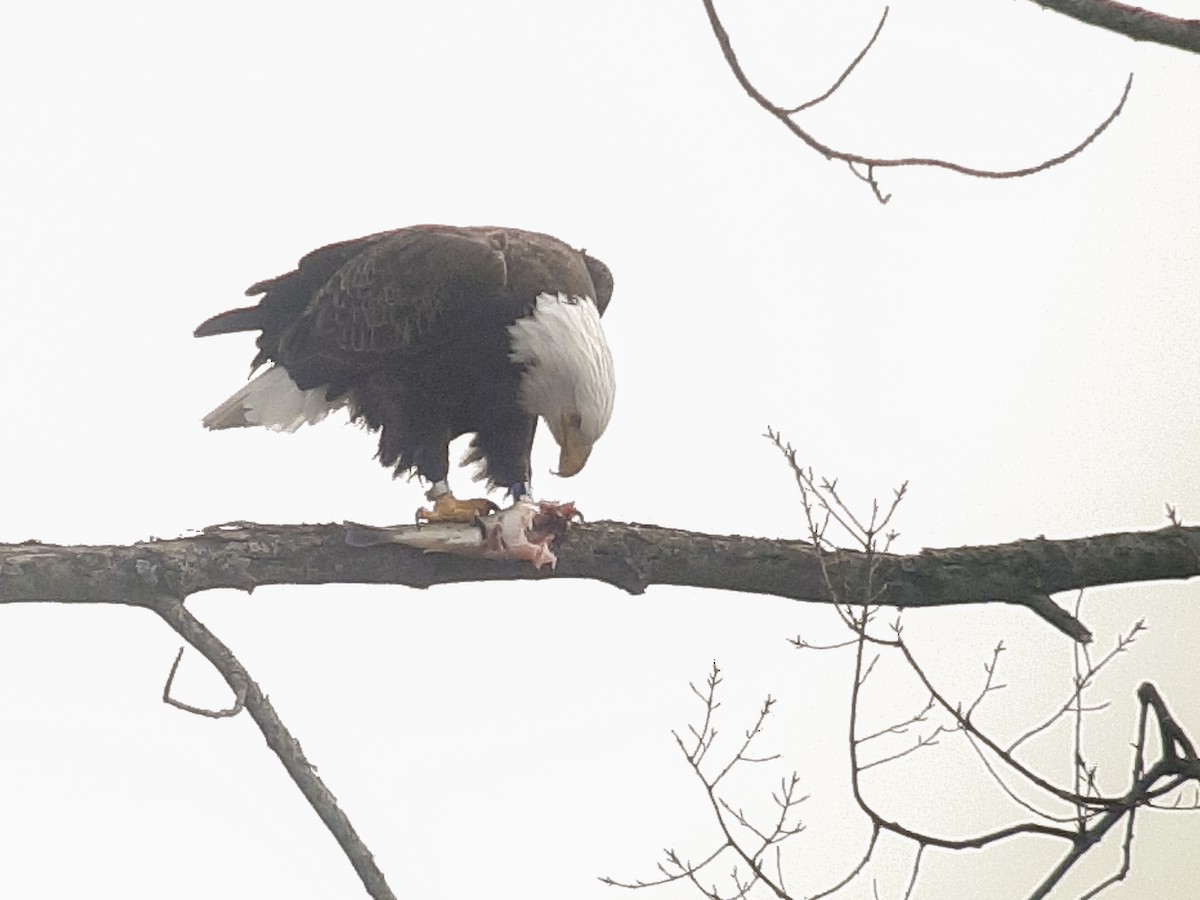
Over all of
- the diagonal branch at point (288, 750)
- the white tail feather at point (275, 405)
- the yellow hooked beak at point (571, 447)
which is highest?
the white tail feather at point (275, 405)

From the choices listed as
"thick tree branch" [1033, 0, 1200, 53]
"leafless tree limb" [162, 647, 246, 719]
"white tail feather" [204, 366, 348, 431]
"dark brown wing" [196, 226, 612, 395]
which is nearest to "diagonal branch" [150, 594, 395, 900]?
"leafless tree limb" [162, 647, 246, 719]

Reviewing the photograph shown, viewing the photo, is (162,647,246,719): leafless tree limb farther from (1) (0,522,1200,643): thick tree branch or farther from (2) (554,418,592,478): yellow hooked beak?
(2) (554,418,592,478): yellow hooked beak

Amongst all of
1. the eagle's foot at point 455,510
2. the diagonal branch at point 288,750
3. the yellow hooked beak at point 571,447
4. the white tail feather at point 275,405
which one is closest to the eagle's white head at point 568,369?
the yellow hooked beak at point 571,447

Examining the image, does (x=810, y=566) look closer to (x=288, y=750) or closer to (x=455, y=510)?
(x=455, y=510)

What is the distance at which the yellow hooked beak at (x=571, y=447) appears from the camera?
2.43 m

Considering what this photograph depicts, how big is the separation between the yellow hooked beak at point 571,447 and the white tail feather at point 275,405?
1.32ft

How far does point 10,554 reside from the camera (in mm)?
1886

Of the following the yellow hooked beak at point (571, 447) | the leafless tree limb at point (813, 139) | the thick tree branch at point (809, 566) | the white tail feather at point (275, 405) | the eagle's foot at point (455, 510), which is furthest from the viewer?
the white tail feather at point (275, 405)

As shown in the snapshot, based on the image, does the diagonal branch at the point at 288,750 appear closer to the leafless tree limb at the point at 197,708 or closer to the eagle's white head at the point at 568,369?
the leafless tree limb at the point at 197,708

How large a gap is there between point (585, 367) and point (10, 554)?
873mm

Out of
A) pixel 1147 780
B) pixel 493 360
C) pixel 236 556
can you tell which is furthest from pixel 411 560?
pixel 1147 780

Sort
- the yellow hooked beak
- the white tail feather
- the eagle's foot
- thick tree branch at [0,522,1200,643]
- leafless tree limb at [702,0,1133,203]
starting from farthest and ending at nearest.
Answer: the white tail feather < the yellow hooked beak < the eagle's foot < thick tree branch at [0,522,1200,643] < leafless tree limb at [702,0,1133,203]

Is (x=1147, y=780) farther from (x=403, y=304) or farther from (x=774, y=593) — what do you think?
(x=403, y=304)

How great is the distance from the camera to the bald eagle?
235 cm
